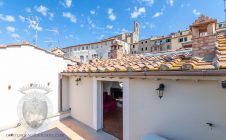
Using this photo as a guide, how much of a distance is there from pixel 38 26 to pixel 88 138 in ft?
46.1

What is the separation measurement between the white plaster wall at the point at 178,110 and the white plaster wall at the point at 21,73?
797cm

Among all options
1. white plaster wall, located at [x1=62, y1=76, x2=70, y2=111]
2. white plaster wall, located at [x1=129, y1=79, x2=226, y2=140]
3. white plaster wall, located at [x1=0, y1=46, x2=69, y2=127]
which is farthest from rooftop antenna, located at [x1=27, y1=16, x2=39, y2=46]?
white plaster wall, located at [x1=129, y1=79, x2=226, y2=140]

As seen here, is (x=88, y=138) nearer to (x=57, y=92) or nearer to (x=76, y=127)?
(x=76, y=127)

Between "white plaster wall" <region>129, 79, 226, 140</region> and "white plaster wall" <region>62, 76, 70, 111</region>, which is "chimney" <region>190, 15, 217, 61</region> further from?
"white plaster wall" <region>62, 76, 70, 111</region>

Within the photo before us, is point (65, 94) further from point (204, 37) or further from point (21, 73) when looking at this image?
point (204, 37)

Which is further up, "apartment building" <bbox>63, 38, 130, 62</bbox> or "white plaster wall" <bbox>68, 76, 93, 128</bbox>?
"apartment building" <bbox>63, 38, 130, 62</bbox>

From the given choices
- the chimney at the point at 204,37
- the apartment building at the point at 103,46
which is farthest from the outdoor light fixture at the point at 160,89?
the apartment building at the point at 103,46

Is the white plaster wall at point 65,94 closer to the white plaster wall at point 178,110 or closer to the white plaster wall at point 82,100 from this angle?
the white plaster wall at point 82,100

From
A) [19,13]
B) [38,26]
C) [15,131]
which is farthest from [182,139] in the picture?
[19,13]

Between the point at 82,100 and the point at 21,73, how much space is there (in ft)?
16.6

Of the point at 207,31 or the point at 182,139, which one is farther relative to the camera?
the point at 207,31

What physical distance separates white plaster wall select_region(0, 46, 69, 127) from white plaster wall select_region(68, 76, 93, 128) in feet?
4.85

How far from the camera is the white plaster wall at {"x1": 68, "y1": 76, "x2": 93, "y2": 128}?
32.4ft

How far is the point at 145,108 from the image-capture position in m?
6.25
